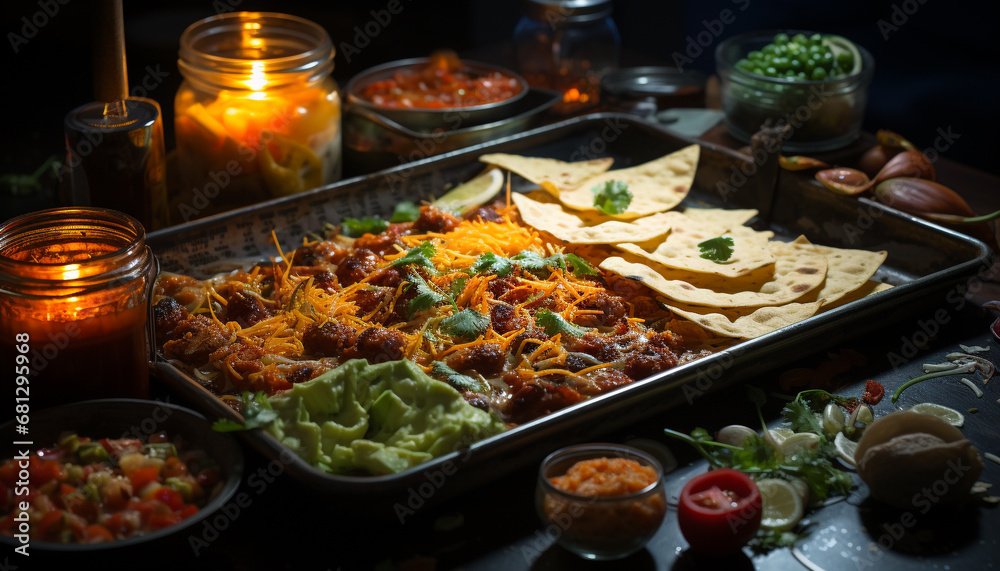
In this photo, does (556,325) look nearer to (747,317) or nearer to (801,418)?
(747,317)

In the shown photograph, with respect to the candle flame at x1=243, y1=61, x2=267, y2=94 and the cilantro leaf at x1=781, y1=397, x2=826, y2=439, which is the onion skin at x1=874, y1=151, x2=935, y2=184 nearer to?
the cilantro leaf at x1=781, y1=397, x2=826, y2=439

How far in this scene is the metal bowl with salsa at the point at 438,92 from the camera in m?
4.12

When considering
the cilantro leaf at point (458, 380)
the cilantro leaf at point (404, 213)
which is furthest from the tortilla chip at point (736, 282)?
the cilantro leaf at point (404, 213)

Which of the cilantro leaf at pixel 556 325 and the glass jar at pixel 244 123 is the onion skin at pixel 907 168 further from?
the glass jar at pixel 244 123

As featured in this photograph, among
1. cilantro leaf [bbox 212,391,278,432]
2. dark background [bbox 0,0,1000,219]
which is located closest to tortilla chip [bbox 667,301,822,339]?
cilantro leaf [bbox 212,391,278,432]

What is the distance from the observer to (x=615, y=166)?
4.29 m

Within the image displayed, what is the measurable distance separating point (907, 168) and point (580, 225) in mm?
1550

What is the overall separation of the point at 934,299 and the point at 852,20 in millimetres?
3671

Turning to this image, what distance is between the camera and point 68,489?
185 cm

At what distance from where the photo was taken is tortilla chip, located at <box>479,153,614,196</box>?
12.5 ft

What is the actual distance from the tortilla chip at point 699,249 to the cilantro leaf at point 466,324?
80 centimetres

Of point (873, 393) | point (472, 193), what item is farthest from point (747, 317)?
point (472, 193)

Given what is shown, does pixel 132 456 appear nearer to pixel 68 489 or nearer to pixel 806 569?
pixel 68 489

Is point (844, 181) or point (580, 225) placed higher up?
point (844, 181)
